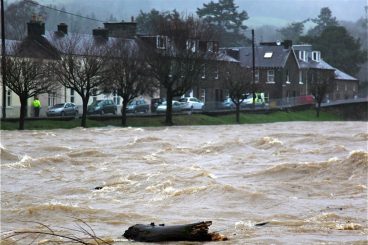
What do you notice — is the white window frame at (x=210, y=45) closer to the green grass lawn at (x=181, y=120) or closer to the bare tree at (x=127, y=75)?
the green grass lawn at (x=181, y=120)

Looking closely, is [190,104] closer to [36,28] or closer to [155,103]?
[155,103]

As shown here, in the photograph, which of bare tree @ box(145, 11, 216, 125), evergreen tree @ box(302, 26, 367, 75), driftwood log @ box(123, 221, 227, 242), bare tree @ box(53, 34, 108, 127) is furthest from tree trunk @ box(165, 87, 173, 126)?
evergreen tree @ box(302, 26, 367, 75)

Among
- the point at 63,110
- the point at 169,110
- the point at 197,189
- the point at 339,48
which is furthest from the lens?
the point at 339,48

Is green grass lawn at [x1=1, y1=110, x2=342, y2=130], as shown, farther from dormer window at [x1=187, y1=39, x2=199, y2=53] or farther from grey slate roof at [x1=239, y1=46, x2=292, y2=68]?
grey slate roof at [x1=239, y1=46, x2=292, y2=68]

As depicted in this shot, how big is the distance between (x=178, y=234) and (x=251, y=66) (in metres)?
80.0

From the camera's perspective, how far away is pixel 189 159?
1086 inches

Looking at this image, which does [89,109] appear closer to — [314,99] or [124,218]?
[314,99]

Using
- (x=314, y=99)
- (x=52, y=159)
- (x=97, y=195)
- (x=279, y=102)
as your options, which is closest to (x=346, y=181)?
(x=97, y=195)

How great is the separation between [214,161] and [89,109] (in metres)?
35.7

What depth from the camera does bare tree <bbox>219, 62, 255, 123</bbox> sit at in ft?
221

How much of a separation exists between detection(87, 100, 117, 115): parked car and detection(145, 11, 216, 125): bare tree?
489 cm

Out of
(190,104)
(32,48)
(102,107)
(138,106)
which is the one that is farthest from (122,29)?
(32,48)

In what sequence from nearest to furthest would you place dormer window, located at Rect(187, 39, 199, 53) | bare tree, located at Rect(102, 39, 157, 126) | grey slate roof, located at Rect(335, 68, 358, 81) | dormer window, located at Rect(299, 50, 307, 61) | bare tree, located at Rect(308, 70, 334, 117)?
bare tree, located at Rect(102, 39, 157, 126) < dormer window, located at Rect(187, 39, 199, 53) < bare tree, located at Rect(308, 70, 334, 117) < dormer window, located at Rect(299, 50, 307, 61) < grey slate roof, located at Rect(335, 68, 358, 81)

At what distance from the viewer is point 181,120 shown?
59.6 metres
